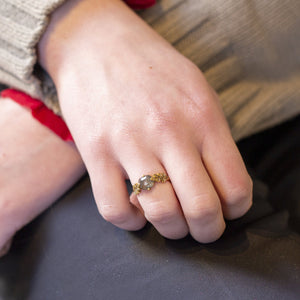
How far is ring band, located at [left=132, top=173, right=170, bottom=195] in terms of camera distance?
0.42 metres

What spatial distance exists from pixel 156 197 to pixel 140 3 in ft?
1.13

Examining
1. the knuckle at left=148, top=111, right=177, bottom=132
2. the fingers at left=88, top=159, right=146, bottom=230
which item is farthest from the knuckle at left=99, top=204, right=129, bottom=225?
the knuckle at left=148, top=111, right=177, bottom=132

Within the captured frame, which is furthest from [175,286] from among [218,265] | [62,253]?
[62,253]

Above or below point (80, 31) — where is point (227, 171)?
below

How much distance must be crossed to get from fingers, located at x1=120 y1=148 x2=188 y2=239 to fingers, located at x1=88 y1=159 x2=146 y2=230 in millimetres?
21

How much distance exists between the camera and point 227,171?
1.40 ft

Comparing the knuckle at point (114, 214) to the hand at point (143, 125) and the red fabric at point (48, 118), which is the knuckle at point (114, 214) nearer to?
the hand at point (143, 125)

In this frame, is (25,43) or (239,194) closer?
(239,194)

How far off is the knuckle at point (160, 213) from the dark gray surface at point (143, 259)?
0.07m

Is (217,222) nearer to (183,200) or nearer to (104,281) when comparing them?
(183,200)

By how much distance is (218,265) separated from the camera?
0.45 metres

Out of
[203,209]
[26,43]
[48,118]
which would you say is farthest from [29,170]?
[203,209]

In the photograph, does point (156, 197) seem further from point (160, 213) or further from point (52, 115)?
point (52, 115)

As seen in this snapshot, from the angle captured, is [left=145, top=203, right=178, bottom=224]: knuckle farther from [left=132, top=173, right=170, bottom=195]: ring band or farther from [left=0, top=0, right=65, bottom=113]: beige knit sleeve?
[left=0, top=0, right=65, bottom=113]: beige knit sleeve
